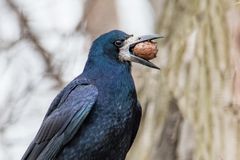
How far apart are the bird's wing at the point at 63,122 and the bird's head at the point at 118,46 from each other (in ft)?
0.83

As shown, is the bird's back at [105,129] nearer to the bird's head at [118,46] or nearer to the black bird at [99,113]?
the black bird at [99,113]

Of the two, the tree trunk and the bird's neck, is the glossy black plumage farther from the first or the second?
the tree trunk

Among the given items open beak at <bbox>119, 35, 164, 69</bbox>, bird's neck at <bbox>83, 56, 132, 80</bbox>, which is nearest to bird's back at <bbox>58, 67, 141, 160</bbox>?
bird's neck at <bbox>83, 56, 132, 80</bbox>

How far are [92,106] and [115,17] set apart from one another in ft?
11.8

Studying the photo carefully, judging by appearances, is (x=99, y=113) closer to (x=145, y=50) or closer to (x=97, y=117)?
(x=97, y=117)

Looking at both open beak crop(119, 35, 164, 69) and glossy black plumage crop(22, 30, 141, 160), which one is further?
open beak crop(119, 35, 164, 69)

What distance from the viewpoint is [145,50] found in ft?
19.6

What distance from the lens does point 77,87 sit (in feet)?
19.8

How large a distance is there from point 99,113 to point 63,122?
24 cm

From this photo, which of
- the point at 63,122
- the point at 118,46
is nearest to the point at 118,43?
the point at 118,46

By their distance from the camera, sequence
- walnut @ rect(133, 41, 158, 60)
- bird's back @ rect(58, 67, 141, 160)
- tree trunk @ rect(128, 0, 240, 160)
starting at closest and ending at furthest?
bird's back @ rect(58, 67, 141, 160), walnut @ rect(133, 41, 158, 60), tree trunk @ rect(128, 0, 240, 160)

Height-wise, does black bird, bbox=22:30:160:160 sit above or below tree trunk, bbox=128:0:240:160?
above

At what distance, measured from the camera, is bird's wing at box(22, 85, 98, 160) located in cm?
586

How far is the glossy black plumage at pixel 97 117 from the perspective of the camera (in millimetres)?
5852
